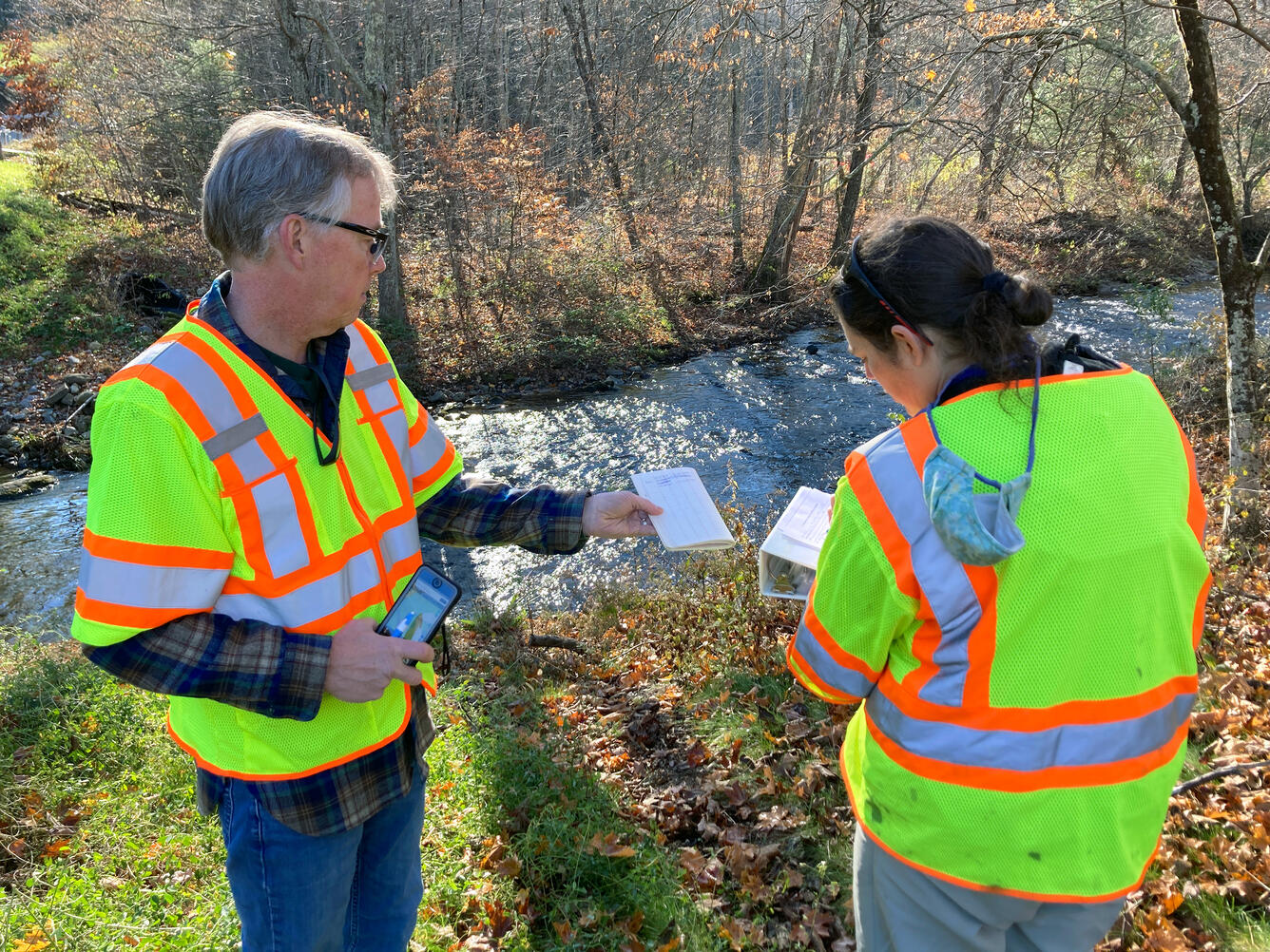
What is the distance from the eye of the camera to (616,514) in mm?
2480

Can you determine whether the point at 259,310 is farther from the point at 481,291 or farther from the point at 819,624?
the point at 481,291

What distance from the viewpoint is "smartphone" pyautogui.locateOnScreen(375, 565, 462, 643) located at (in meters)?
1.91

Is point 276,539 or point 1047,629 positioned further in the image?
point 276,539

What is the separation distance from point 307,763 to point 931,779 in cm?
134

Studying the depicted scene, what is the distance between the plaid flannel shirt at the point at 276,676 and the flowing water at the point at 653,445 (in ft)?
14.9

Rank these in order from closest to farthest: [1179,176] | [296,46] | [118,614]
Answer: [118,614] → [296,46] → [1179,176]

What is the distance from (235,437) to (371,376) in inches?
18.5

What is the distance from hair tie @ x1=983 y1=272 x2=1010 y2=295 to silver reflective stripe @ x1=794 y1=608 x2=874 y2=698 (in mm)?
774

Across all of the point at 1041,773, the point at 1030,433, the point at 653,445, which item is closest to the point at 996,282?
the point at 1030,433

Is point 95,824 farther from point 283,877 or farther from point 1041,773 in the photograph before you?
point 1041,773

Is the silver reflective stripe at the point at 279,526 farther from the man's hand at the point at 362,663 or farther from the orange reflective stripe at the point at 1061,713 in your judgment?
the orange reflective stripe at the point at 1061,713

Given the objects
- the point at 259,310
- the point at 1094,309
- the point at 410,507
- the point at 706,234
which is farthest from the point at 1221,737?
the point at 706,234

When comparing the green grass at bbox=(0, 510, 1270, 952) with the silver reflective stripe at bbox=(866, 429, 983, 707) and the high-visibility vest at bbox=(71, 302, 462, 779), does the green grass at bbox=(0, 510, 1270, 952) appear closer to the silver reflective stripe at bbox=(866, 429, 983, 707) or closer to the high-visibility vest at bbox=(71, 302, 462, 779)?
the high-visibility vest at bbox=(71, 302, 462, 779)

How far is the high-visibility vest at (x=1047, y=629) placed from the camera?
138 cm
